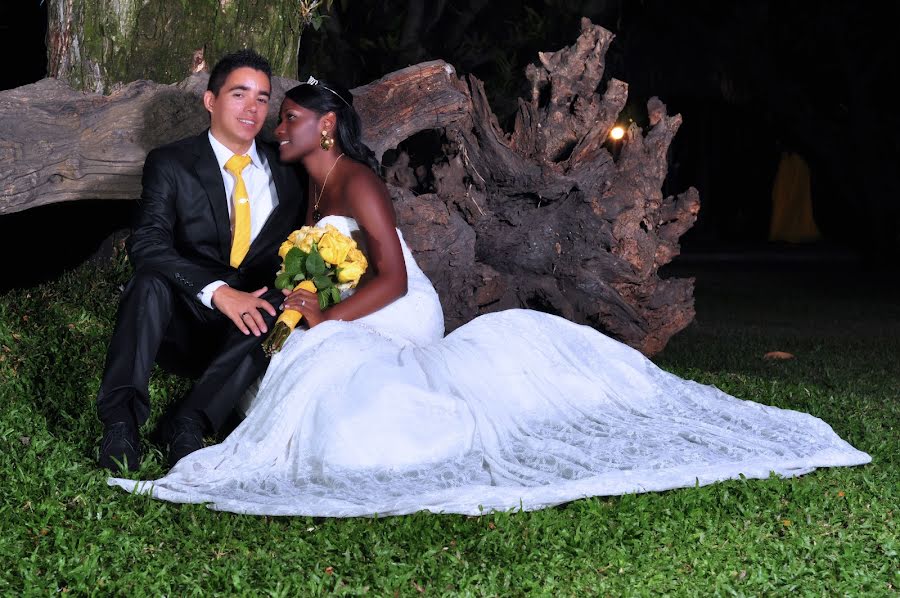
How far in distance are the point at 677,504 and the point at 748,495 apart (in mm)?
300

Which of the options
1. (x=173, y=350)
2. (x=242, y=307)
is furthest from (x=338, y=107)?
(x=173, y=350)

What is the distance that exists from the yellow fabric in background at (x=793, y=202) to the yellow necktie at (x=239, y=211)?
2710cm

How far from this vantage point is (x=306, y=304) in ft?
14.8

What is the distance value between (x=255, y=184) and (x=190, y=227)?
1.41 ft

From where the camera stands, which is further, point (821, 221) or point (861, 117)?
point (821, 221)

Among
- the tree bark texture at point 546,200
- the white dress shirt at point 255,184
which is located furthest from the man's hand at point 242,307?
the tree bark texture at point 546,200

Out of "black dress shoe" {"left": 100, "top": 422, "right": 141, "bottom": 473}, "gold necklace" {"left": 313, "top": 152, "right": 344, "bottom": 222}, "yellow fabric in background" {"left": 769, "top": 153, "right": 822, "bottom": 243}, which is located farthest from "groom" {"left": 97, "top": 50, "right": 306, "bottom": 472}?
"yellow fabric in background" {"left": 769, "top": 153, "right": 822, "bottom": 243}

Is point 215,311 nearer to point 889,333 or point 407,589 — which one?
point 407,589

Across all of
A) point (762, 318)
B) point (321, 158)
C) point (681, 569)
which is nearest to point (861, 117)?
point (762, 318)

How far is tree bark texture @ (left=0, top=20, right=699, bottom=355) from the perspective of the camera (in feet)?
20.4

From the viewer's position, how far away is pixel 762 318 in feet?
35.9

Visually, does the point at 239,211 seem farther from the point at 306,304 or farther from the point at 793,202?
the point at 793,202

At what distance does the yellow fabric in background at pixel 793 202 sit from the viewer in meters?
29.5

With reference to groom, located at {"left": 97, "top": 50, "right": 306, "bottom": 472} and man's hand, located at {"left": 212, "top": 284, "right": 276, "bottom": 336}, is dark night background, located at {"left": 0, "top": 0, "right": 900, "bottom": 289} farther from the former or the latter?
man's hand, located at {"left": 212, "top": 284, "right": 276, "bottom": 336}
